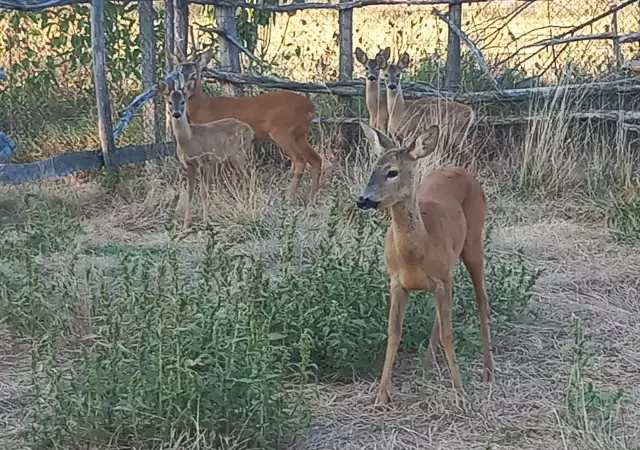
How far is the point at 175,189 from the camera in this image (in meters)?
8.86

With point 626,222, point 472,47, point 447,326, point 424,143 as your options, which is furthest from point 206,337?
point 472,47

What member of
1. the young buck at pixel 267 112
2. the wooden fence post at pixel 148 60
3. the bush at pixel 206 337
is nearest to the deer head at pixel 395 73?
the young buck at pixel 267 112

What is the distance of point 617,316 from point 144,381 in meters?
2.91

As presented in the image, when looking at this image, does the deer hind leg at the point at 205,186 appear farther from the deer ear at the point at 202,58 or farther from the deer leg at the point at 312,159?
the deer ear at the point at 202,58

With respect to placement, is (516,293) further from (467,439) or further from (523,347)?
(467,439)

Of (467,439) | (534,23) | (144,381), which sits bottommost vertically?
(467,439)

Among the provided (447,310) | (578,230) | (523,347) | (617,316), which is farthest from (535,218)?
(447,310)

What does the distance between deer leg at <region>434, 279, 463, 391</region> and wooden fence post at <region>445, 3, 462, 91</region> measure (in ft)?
17.5

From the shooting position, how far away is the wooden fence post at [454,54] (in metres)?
9.70

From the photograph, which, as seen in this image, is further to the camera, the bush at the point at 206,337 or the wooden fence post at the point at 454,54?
the wooden fence post at the point at 454,54

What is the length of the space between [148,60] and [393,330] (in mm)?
5363

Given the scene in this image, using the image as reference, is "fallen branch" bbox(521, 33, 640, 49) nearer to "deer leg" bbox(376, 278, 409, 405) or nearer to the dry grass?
the dry grass

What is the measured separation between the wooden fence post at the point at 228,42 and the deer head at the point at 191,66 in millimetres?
518

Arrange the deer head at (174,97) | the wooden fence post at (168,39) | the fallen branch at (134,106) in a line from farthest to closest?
the wooden fence post at (168,39), the fallen branch at (134,106), the deer head at (174,97)
